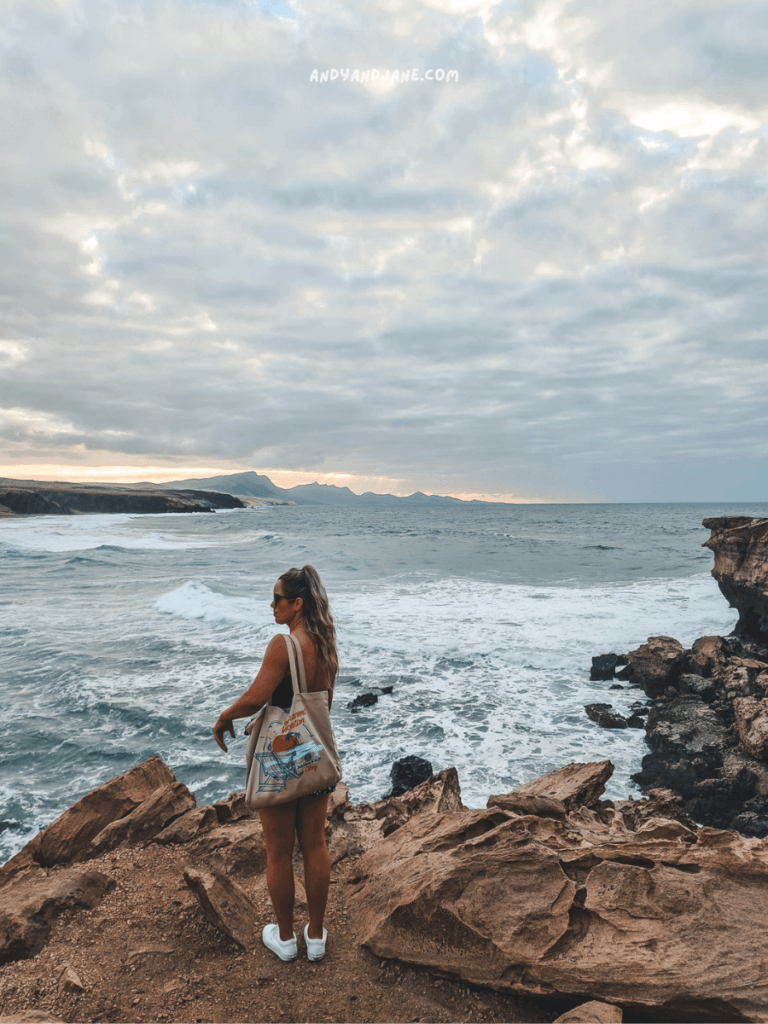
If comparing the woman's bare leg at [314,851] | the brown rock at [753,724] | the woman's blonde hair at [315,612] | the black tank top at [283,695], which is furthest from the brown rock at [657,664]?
the black tank top at [283,695]

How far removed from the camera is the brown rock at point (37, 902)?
3812mm

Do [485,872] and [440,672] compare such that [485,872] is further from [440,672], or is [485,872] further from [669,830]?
[440,672]

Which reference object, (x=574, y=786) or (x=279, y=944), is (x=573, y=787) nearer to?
(x=574, y=786)

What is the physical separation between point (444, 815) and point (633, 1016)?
84.1 inches

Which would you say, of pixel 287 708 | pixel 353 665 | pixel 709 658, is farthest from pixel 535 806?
pixel 709 658

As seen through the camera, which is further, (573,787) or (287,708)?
(573,787)

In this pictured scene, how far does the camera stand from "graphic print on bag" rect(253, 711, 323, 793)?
134 inches

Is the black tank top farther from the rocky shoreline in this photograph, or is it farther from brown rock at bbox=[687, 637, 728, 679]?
brown rock at bbox=[687, 637, 728, 679]

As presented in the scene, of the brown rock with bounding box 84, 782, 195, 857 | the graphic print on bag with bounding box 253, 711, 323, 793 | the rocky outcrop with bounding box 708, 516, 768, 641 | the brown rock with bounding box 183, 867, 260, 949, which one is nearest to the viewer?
the graphic print on bag with bounding box 253, 711, 323, 793

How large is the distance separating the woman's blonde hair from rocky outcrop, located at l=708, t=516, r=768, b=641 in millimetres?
17019

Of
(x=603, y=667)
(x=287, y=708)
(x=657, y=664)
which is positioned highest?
(x=287, y=708)

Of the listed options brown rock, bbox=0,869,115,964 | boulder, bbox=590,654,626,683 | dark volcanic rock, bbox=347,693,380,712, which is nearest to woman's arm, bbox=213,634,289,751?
brown rock, bbox=0,869,115,964

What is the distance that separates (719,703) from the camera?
1245 centimetres

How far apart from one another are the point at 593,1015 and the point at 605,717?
415 inches
